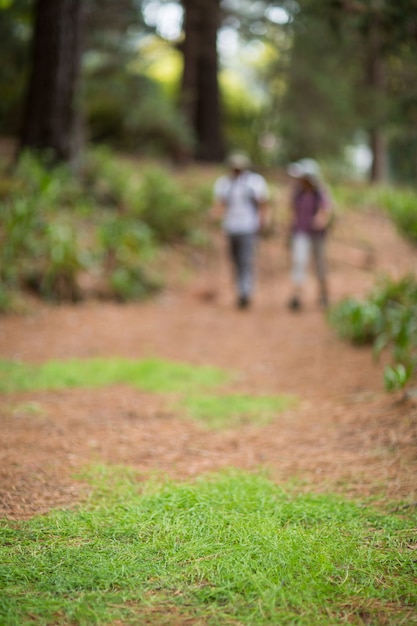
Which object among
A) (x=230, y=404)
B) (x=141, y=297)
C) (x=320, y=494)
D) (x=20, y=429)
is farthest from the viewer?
(x=141, y=297)

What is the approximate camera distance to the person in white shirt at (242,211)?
9.41 meters

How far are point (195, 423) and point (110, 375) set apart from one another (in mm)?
1536

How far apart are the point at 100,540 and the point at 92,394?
8.57 feet

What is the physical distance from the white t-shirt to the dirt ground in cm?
128

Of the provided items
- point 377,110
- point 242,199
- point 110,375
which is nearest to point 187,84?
point 377,110

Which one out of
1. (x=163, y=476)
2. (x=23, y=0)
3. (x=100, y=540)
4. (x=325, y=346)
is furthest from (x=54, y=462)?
(x=23, y=0)

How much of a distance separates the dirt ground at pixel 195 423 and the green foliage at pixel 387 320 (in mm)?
206

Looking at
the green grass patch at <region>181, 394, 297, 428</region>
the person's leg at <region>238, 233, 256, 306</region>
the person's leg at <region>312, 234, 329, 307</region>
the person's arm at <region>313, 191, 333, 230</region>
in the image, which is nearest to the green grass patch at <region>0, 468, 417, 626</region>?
the green grass patch at <region>181, 394, 297, 428</region>

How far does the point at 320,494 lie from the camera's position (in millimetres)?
3170

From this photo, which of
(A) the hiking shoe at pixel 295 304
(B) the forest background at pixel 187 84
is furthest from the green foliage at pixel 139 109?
(A) the hiking shoe at pixel 295 304

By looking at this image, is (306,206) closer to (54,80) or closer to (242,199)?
(242,199)

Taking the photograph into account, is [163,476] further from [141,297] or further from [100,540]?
[141,297]

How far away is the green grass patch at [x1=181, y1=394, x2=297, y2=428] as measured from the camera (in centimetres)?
458

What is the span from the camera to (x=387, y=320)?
6.07 metres
